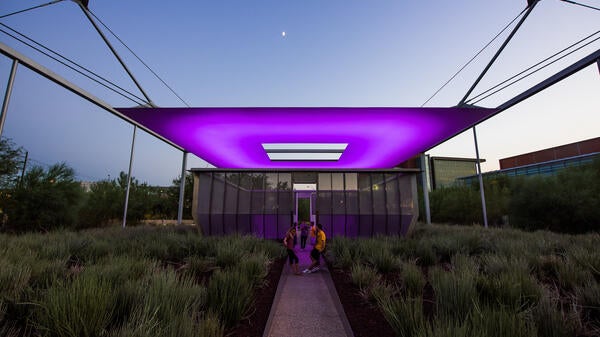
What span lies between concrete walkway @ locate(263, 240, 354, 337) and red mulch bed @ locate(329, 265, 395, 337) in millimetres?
116

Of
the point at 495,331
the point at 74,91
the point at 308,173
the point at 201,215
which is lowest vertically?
the point at 495,331

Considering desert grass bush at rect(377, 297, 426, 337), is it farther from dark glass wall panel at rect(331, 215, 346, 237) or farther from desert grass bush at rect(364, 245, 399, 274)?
dark glass wall panel at rect(331, 215, 346, 237)

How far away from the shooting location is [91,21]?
9695 mm

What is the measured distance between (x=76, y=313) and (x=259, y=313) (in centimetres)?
258

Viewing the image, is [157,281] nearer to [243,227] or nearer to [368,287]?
[368,287]

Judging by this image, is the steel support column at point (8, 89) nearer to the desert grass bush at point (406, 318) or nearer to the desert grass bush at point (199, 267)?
the desert grass bush at point (199, 267)

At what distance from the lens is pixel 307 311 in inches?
184

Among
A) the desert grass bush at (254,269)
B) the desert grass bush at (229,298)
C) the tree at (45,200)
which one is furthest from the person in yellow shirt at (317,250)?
the tree at (45,200)

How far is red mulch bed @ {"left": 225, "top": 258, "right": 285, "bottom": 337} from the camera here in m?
3.48

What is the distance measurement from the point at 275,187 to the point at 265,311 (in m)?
8.59

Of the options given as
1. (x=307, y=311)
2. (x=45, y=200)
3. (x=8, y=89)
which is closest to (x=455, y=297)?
(x=307, y=311)

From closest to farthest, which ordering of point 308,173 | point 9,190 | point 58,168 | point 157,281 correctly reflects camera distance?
point 157,281 → point 308,173 → point 9,190 → point 58,168

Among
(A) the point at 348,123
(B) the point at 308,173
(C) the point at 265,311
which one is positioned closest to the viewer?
(C) the point at 265,311

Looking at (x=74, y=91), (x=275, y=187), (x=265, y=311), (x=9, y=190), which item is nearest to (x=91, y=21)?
(x=74, y=91)
